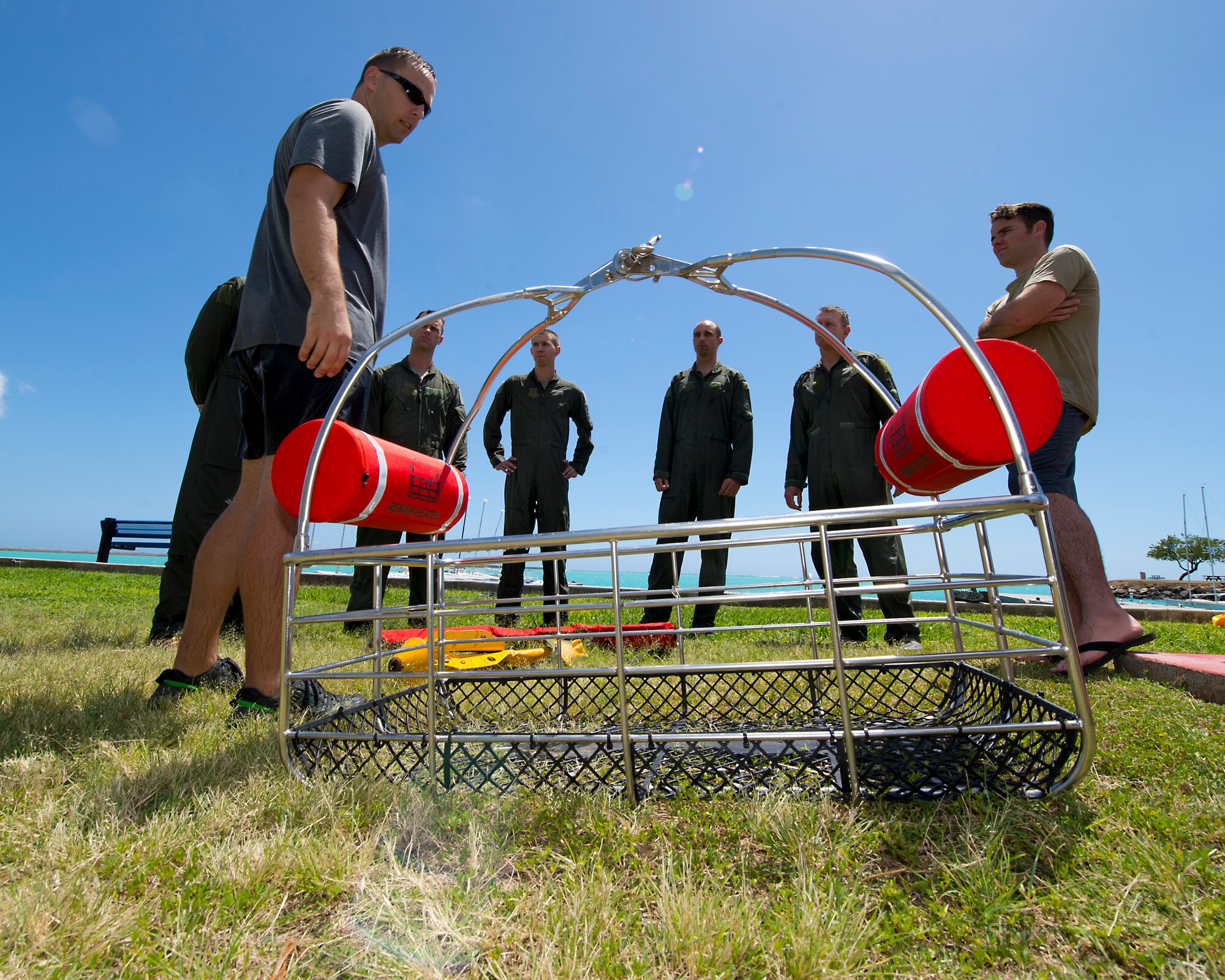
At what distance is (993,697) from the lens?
58.9 inches

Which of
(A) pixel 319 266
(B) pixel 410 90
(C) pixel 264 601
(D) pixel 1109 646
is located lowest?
(D) pixel 1109 646

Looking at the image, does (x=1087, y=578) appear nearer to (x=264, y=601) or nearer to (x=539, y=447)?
(x=264, y=601)

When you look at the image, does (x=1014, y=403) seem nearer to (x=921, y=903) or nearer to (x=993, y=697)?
(x=993, y=697)

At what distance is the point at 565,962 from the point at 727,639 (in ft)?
10.5

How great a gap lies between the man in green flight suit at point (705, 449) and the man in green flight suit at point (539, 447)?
734 millimetres

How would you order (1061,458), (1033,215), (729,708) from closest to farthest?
(729,708)
(1061,458)
(1033,215)

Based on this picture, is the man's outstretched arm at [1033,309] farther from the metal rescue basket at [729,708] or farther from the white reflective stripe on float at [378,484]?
the white reflective stripe on float at [378,484]

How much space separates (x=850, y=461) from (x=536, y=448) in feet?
7.47

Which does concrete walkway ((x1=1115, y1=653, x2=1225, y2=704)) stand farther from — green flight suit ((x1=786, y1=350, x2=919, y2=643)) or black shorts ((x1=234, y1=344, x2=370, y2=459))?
black shorts ((x1=234, y1=344, x2=370, y2=459))

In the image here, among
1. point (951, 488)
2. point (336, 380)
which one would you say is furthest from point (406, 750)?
point (951, 488)

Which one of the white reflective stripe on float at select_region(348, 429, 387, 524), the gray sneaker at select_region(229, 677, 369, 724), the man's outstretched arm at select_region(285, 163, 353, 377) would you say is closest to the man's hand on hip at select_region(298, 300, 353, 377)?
the man's outstretched arm at select_region(285, 163, 353, 377)

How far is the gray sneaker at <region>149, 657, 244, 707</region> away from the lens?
1.87 metres

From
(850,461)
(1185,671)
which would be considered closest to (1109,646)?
(1185,671)

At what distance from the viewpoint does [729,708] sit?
1.87 metres
